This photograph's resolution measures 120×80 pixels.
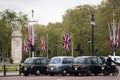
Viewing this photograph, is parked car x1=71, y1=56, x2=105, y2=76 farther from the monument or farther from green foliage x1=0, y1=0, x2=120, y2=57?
green foliage x1=0, y1=0, x2=120, y2=57

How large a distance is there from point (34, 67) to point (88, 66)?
17.6 ft

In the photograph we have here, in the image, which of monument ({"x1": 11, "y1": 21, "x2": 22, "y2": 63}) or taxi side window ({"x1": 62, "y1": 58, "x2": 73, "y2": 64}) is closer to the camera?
taxi side window ({"x1": 62, "y1": 58, "x2": 73, "y2": 64})

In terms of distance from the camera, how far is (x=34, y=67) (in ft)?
131

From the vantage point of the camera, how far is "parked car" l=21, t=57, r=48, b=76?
131ft

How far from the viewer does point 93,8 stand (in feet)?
355

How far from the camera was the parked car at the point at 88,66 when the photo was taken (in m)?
37.3

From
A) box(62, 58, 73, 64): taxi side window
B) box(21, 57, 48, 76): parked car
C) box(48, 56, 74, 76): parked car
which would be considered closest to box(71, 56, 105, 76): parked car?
box(48, 56, 74, 76): parked car

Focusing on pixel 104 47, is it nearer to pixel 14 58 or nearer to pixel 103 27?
pixel 103 27

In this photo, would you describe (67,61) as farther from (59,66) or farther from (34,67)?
(34,67)

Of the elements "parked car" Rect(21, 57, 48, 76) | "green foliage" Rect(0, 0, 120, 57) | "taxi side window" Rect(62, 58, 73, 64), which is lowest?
"parked car" Rect(21, 57, 48, 76)

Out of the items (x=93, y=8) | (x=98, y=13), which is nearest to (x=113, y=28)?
(x=98, y=13)

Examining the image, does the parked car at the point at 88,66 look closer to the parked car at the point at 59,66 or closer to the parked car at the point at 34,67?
the parked car at the point at 59,66

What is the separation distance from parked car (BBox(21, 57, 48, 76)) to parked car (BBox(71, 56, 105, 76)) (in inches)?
145

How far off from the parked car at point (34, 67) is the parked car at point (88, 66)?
3.69 m
